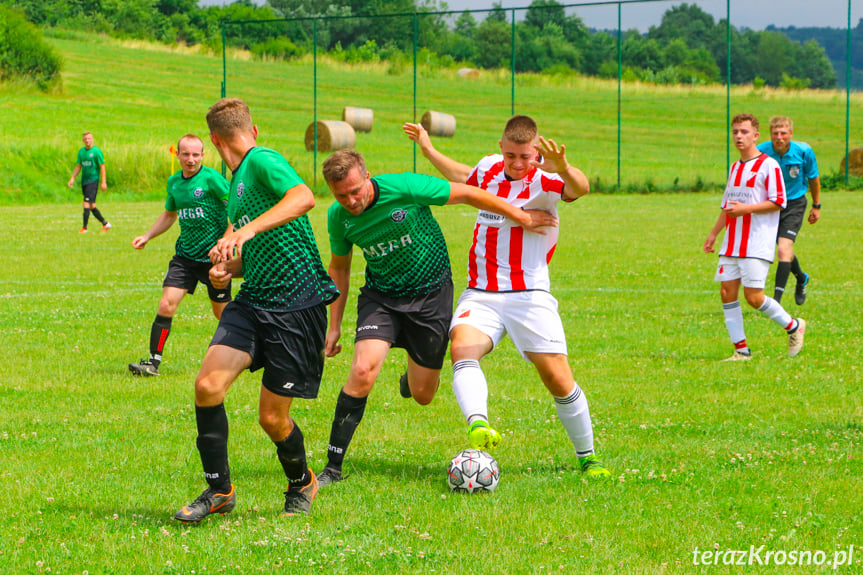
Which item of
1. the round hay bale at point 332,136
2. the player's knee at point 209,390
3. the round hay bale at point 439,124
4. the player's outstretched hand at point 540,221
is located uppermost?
the round hay bale at point 439,124

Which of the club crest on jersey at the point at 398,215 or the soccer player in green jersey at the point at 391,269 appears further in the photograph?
the club crest on jersey at the point at 398,215

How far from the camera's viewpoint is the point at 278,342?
490 cm

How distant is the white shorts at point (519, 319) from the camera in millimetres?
5723

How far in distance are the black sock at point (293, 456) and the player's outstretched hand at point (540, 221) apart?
1820mm

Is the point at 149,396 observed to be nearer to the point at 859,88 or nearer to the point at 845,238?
the point at 845,238

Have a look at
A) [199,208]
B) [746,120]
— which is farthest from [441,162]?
[746,120]

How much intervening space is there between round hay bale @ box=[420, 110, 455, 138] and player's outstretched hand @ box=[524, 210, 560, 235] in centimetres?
3613

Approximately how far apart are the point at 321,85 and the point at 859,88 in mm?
24252

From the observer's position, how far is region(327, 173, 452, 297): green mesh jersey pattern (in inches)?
223

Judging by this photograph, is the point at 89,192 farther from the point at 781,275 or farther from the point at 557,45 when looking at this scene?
the point at 557,45

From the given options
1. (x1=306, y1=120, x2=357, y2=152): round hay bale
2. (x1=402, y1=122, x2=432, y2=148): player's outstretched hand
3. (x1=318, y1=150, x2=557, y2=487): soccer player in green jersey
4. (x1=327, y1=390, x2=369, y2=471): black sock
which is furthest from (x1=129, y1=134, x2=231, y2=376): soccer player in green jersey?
(x1=306, y1=120, x2=357, y2=152): round hay bale

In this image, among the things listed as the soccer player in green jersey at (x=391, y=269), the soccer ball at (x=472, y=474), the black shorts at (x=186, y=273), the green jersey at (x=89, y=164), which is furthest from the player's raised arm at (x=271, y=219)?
the green jersey at (x=89, y=164)

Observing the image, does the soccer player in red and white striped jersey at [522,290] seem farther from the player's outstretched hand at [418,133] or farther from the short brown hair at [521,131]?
the player's outstretched hand at [418,133]

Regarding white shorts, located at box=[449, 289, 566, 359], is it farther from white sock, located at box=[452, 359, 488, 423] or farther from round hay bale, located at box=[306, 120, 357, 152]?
round hay bale, located at box=[306, 120, 357, 152]
